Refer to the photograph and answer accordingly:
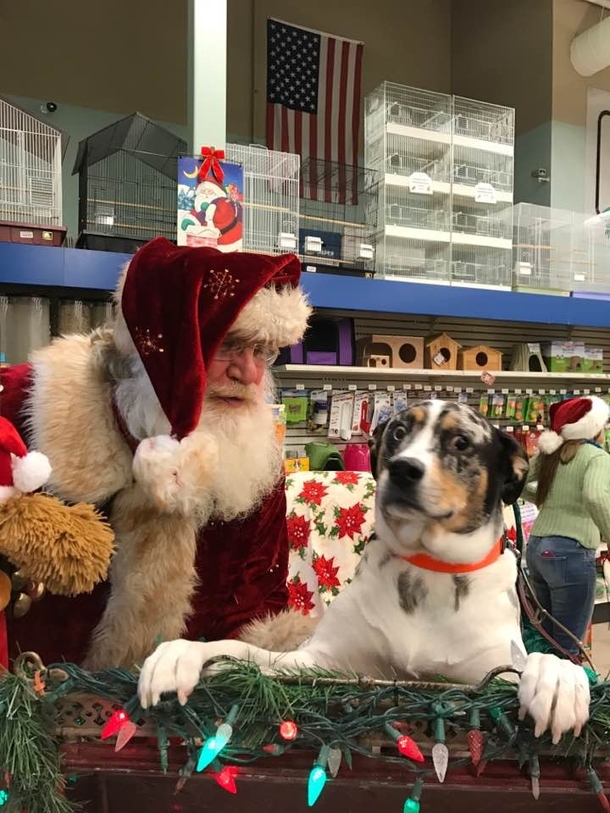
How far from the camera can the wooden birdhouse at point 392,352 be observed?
4.46m

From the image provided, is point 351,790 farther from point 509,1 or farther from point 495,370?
point 509,1

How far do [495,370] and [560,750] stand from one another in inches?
171

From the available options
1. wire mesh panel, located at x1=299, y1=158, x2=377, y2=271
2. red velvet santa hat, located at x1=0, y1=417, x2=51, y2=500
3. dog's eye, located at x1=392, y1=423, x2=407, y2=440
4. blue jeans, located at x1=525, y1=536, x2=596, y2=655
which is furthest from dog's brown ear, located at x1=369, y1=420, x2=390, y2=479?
wire mesh panel, located at x1=299, y1=158, x2=377, y2=271

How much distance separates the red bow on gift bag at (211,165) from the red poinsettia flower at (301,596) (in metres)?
1.90

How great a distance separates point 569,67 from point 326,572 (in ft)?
19.2

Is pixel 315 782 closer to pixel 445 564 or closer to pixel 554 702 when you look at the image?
pixel 554 702

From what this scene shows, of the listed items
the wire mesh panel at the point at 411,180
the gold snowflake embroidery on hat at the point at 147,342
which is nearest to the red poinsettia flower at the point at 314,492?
the gold snowflake embroidery on hat at the point at 147,342

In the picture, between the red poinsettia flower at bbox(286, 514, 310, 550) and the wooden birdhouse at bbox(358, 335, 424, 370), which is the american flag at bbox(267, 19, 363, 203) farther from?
the red poinsettia flower at bbox(286, 514, 310, 550)

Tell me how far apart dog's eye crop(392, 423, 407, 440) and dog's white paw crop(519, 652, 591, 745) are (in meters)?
0.58

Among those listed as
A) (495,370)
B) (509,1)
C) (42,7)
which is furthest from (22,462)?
(509,1)

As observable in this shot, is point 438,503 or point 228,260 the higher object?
point 228,260

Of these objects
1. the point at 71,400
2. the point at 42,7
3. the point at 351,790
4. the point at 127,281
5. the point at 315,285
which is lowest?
the point at 351,790

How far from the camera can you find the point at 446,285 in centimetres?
439

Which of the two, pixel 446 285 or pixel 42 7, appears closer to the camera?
pixel 446 285
